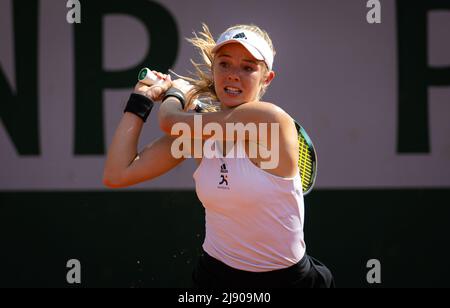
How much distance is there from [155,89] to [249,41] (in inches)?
17.1

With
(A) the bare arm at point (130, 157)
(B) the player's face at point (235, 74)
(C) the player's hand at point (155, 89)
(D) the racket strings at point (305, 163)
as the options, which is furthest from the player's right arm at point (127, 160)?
(D) the racket strings at point (305, 163)

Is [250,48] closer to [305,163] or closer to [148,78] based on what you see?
[148,78]

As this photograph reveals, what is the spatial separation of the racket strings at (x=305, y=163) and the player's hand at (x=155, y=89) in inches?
22.6

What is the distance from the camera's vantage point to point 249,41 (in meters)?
2.35

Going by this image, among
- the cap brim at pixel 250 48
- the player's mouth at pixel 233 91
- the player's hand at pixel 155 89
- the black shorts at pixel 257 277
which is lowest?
the black shorts at pixel 257 277

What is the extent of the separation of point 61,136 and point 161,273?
46.5 inches

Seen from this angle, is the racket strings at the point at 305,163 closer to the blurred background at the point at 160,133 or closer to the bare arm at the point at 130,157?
the bare arm at the point at 130,157

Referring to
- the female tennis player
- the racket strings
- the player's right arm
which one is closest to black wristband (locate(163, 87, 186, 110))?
the female tennis player

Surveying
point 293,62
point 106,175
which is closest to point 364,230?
point 293,62

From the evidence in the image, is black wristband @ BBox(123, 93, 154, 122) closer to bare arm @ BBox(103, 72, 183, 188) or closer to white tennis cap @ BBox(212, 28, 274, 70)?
bare arm @ BBox(103, 72, 183, 188)

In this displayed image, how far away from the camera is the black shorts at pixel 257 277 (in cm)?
232

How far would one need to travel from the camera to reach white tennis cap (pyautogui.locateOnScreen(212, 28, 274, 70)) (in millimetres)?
2344

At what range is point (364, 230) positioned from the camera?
468 cm

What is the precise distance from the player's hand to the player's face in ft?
0.86
